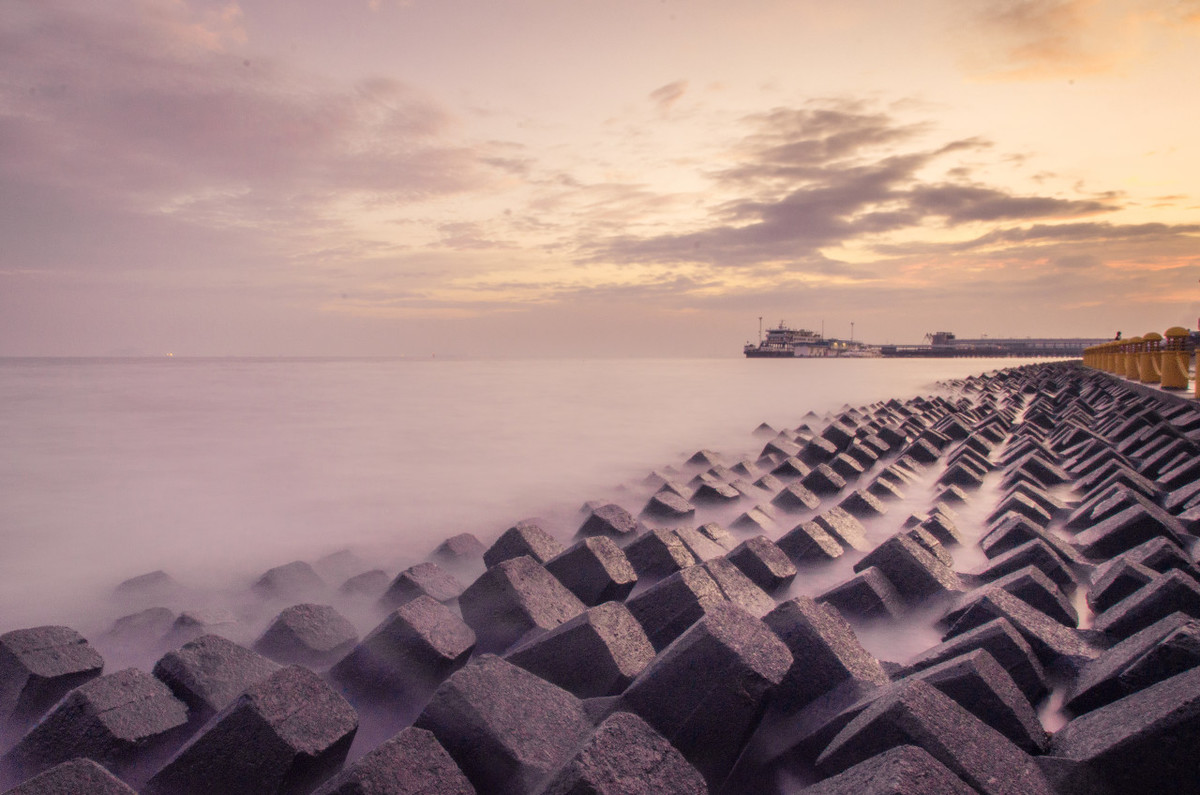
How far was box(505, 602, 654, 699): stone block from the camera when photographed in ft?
6.15

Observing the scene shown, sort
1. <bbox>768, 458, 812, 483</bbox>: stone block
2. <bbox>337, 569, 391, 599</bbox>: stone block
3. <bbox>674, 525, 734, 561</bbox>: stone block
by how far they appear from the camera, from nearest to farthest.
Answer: <bbox>674, 525, 734, 561</bbox>: stone block < <bbox>337, 569, 391, 599</bbox>: stone block < <bbox>768, 458, 812, 483</bbox>: stone block

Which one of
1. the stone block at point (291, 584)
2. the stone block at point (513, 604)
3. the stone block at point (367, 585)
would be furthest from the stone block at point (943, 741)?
the stone block at point (291, 584)

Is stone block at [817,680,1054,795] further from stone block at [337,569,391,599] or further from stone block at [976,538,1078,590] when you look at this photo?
stone block at [337,569,391,599]

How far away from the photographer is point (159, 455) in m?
9.18

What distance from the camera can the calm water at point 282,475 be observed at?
4641mm

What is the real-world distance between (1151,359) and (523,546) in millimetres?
14622

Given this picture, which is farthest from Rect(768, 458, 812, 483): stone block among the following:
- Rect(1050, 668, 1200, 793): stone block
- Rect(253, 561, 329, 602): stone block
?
Rect(1050, 668, 1200, 793): stone block

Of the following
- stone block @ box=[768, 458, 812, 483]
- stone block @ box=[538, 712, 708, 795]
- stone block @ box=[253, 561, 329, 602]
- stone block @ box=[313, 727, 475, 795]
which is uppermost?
stone block @ box=[538, 712, 708, 795]

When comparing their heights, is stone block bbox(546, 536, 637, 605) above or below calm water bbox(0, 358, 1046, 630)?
above

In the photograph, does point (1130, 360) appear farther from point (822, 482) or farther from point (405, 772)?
point (405, 772)

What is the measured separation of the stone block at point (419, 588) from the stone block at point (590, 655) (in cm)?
110

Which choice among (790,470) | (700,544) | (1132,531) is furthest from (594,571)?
(790,470)

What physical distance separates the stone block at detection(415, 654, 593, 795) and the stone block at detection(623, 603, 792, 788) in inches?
6.9

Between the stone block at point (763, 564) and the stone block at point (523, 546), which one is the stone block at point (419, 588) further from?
the stone block at point (763, 564)
